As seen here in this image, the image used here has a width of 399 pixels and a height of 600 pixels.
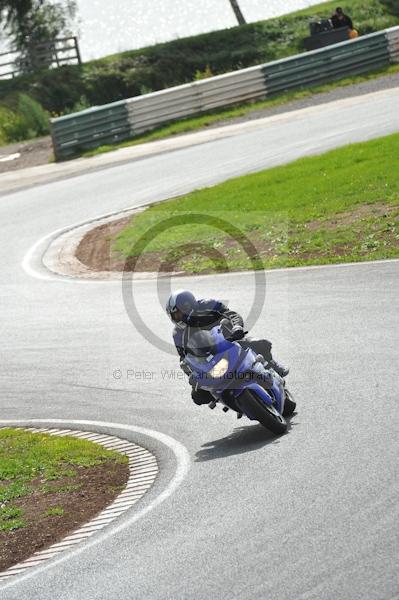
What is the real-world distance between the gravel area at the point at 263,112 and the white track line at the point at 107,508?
73.8ft

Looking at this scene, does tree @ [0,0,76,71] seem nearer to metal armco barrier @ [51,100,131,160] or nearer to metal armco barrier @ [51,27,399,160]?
metal armco barrier @ [51,27,399,160]

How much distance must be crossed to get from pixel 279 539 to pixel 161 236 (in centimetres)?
1483

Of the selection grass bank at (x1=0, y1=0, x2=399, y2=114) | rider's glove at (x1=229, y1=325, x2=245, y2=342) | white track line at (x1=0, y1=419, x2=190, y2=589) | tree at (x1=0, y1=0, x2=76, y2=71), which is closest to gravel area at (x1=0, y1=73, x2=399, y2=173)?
grass bank at (x1=0, y1=0, x2=399, y2=114)

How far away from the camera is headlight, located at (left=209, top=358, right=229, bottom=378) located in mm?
10422

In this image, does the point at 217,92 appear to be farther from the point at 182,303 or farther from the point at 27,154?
the point at 182,303

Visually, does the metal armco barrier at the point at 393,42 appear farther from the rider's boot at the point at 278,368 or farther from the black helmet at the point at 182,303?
the black helmet at the point at 182,303

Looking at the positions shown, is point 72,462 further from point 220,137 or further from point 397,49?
point 397,49

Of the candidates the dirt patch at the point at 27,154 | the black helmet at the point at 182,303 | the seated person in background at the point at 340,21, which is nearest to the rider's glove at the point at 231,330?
the black helmet at the point at 182,303

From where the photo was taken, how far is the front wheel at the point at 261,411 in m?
10.4

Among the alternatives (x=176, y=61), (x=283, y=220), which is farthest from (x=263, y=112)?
(x=283, y=220)

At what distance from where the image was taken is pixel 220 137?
32.5 m

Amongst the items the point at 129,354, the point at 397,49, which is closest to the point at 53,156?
the point at 397,49

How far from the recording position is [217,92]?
36938 millimetres

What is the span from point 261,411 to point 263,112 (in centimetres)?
2607
